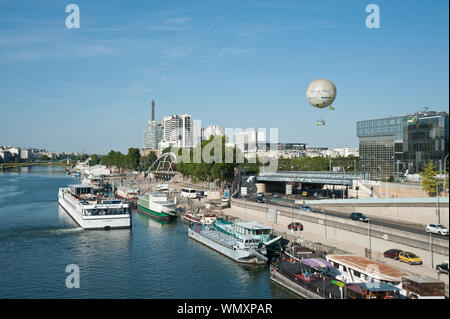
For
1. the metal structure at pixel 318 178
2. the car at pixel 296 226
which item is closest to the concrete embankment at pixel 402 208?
the car at pixel 296 226

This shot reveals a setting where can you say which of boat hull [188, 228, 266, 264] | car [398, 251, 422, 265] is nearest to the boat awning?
car [398, 251, 422, 265]

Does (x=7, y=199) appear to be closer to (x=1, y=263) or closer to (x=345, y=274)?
(x=1, y=263)

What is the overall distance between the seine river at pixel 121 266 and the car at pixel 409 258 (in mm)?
6429

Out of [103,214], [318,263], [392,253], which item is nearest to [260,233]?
[318,263]

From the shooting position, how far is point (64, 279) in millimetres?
24422

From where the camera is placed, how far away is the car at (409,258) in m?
21.1

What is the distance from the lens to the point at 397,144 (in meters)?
45.7

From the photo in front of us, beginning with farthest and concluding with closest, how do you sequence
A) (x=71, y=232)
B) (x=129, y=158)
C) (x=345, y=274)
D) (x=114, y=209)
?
(x=129, y=158), (x=114, y=209), (x=71, y=232), (x=345, y=274)

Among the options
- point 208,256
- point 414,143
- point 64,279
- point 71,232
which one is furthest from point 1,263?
point 414,143

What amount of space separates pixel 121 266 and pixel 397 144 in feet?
112

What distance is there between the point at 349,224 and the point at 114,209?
25.5 m

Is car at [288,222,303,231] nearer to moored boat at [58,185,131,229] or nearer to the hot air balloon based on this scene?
the hot air balloon
